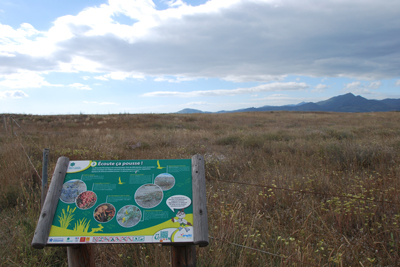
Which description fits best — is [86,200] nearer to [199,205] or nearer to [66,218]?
[66,218]

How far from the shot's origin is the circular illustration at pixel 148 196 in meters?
2.06

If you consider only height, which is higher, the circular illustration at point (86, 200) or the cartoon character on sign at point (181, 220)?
the circular illustration at point (86, 200)

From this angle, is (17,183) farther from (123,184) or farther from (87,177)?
(123,184)

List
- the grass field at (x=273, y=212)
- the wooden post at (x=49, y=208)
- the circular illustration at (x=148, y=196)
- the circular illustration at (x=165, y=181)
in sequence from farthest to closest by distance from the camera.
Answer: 1. the grass field at (x=273, y=212)
2. the circular illustration at (x=165, y=181)
3. the circular illustration at (x=148, y=196)
4. the wooden post at (x=49, y=208)

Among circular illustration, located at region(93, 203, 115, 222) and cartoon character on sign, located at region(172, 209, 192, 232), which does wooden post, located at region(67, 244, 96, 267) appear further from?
cartoon character on sign, located at region(172, 209, 192, 232)

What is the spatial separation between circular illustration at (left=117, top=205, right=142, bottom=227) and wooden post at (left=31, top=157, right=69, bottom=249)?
573 millimetres

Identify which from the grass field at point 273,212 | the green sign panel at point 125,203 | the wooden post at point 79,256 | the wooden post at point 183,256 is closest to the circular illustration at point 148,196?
the green sign panel at point 125,203

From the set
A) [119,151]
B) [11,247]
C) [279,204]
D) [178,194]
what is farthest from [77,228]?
[119,151]

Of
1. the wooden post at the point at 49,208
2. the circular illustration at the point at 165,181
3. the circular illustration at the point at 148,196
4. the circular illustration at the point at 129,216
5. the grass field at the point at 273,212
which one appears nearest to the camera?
the wooden post at the point at 49,208

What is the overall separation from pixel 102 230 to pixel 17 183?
13.8 ft

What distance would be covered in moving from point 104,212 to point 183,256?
0.78m

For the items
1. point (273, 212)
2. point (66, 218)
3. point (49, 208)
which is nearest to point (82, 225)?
point (66, 218)

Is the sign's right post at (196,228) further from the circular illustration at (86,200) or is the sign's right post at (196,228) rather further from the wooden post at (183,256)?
the circular illustration at (86,200)

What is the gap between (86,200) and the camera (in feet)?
6.88
